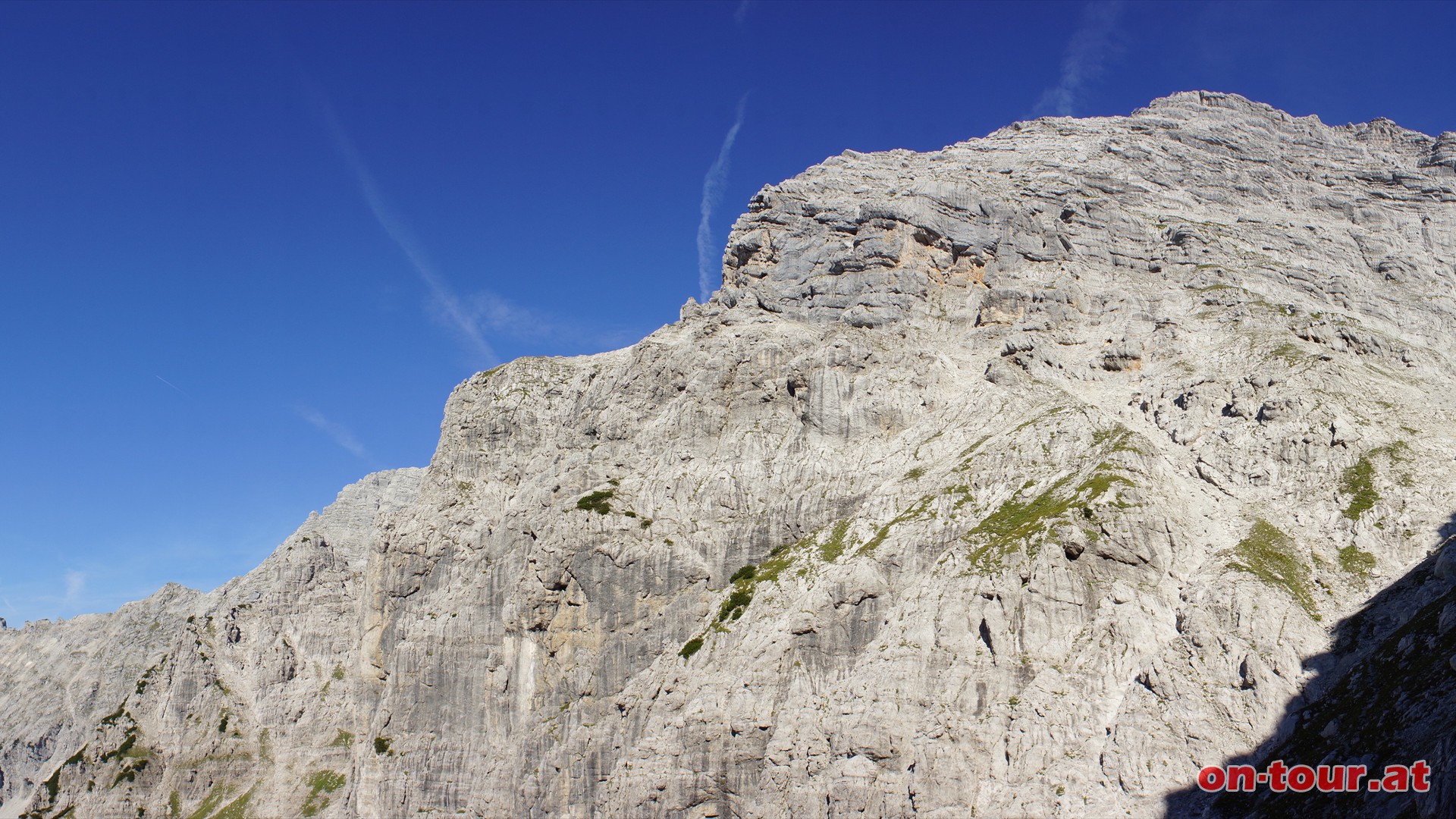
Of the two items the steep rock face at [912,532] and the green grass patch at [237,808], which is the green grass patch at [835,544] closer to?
the steep rock face at [912,532]

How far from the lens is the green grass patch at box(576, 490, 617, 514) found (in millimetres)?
102750

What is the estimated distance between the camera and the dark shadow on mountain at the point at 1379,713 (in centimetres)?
4600

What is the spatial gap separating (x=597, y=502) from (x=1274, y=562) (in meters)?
61.4

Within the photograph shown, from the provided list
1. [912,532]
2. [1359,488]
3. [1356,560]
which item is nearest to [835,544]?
[912,532]

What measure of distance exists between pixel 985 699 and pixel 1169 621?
14199 millimetres

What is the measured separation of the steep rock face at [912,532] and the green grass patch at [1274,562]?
42 cm

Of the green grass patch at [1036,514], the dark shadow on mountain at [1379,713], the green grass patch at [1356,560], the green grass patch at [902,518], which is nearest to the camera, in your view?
the dark shadow on mountain at [1379,713]

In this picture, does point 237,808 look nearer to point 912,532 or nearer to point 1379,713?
point 912,532


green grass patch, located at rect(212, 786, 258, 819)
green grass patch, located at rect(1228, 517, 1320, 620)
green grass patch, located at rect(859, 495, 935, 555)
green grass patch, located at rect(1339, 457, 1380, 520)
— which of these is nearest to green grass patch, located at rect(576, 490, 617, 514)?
green grass patch, located at rect(859, 495, 935, 555)

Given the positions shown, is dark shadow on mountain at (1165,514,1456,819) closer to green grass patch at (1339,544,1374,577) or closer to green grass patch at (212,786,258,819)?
green grass patch at (1339,544,1374,577)

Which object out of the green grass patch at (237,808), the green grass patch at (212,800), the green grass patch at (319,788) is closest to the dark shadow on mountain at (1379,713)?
the green grass patch at (319,788)

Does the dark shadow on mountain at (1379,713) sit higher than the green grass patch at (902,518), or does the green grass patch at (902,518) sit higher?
the green grass patch at (902,518)

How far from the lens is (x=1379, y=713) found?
53.0 meters

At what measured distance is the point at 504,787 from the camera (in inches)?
3711
